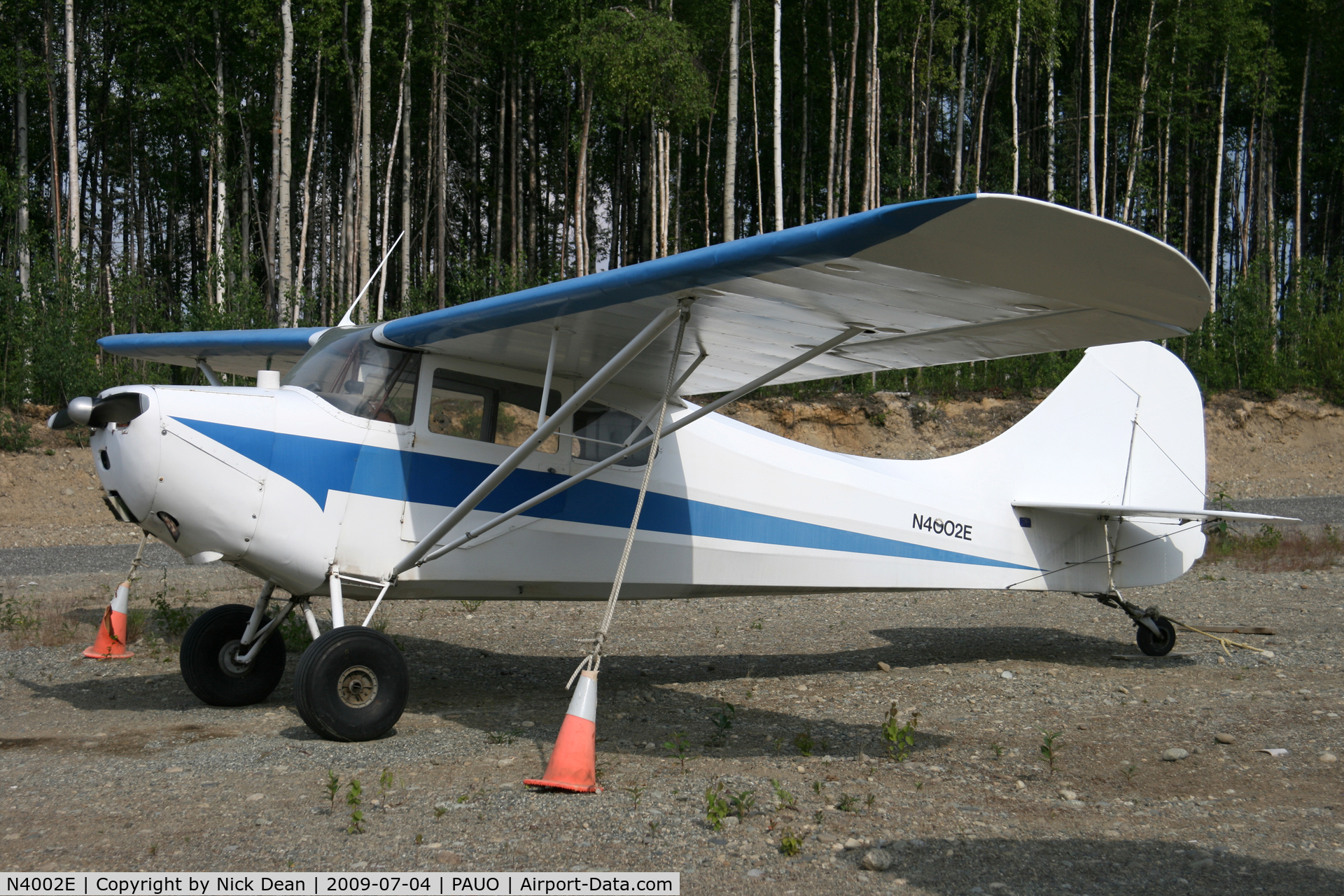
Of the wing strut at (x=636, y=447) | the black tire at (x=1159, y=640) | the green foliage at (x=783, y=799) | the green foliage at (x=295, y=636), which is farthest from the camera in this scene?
the green foliage at (x=295, y=636)

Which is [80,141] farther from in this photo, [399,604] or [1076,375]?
[1076,375]

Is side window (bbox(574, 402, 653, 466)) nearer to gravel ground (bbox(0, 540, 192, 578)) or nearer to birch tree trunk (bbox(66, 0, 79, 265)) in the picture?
gravel ground (bbox(0, 540, 192, 578))

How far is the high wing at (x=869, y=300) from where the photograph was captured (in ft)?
11.1

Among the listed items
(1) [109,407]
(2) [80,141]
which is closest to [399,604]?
(1) [109,407]

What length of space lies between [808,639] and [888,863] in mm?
5648

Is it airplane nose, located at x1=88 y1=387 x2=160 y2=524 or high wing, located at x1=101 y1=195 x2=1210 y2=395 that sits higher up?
high wing, located at x1=101 y1=195 x2=1210 y2=395

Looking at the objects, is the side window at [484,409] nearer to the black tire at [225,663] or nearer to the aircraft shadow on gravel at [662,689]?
the aircraft shadow on gravel at [662,689]

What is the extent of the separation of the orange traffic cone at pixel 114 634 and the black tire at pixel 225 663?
75.6 inches

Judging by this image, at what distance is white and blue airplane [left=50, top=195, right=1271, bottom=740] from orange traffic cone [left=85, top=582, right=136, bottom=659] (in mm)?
1972

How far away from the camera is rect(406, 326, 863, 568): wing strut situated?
488cm

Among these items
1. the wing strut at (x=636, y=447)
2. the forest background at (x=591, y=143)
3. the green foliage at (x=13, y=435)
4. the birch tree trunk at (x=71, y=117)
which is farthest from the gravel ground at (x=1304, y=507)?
the birch tree trunk at (x=71, y=117)

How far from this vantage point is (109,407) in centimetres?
477

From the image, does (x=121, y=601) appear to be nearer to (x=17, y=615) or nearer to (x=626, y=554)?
(x=17, y=615)

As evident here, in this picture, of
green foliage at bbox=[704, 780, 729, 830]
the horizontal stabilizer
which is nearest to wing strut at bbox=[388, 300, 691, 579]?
green foliage at bbox=[704, 780, 729, 830]
